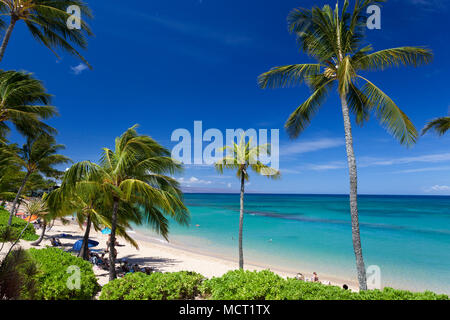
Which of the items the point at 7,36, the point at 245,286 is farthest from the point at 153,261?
the point at 7,36

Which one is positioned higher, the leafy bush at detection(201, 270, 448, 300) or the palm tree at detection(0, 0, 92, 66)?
the palm tree at detection(0, 0, 92, 66)

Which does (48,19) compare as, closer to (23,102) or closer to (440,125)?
(23,102)

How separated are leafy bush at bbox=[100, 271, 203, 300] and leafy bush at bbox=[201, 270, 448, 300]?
2.65ft

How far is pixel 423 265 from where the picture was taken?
1930 centimetres

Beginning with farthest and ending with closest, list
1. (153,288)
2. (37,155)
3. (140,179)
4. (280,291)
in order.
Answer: (37,155) → (140,179) → (153,288) → (280,291)

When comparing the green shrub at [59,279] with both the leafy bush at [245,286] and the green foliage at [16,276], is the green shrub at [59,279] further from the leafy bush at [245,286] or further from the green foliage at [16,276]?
the leafy bush at [245,286]

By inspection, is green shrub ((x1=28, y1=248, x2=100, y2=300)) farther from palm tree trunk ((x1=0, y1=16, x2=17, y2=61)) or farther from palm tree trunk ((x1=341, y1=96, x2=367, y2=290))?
palm tree trunk ((x1=341, y1=96, x2=367, y2=290))

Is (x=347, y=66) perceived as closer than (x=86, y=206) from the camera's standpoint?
Yes

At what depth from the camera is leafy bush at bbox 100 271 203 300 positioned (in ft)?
18.1

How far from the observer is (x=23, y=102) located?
977 cm

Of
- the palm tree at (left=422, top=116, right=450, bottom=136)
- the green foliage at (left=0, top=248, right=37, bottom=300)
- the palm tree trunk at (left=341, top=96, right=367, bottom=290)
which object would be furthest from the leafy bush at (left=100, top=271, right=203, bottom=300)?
the palm tree at (left=422, top=116, right=450, bottom=136)

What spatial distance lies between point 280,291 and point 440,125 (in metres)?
12.6
